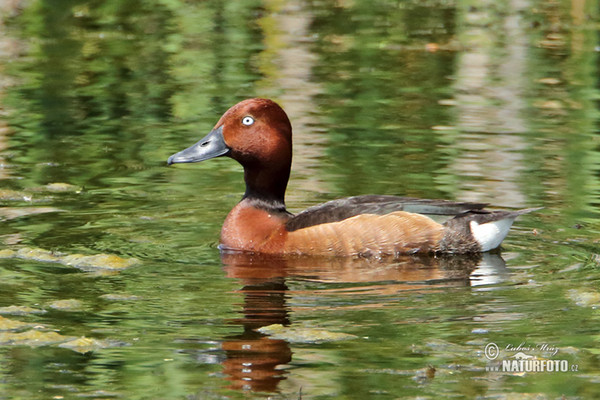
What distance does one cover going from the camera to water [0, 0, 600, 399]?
6.11m

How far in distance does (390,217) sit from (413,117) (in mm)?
5122

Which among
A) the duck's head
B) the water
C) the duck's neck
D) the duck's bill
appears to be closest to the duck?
the water

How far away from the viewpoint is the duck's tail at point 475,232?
8555 mm

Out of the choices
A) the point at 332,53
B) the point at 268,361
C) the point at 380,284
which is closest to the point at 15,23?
the point at 332,53

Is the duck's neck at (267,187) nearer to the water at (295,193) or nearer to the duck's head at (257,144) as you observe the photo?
the duck's head at (257,144)

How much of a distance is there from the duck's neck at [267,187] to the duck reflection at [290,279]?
59 cm

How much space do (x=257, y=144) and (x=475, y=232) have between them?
69.4 inches

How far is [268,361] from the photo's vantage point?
242 inches

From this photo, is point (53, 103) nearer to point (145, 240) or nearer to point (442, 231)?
point (145, 240)

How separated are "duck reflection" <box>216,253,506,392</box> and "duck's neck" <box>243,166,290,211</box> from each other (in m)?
0.59

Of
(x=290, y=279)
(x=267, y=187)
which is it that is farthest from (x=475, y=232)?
(x=267, y=187)

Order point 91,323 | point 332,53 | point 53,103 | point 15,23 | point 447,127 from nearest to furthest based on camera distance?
point 91,323 → point 447,127 → point 53,103 → point 332,53 → point 15,23

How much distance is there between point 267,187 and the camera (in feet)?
30.0

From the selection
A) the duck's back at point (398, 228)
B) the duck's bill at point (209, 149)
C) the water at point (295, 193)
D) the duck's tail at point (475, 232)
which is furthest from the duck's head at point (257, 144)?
the duck's tail at point (475, 232)
